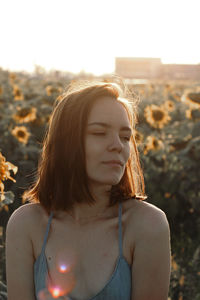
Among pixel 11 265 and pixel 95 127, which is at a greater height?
pixel 95 127

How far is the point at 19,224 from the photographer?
7.16 ft

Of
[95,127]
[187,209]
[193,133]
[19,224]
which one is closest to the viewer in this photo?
[95,127]

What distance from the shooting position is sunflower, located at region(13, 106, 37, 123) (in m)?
7.14

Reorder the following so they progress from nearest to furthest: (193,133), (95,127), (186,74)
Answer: (95,127) → (193,133) → (186,74)

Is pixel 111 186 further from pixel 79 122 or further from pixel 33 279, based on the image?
pixel 33 279

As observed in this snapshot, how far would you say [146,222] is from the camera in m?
2.06

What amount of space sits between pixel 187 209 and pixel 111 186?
139 inches

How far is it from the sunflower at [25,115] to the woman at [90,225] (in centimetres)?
500

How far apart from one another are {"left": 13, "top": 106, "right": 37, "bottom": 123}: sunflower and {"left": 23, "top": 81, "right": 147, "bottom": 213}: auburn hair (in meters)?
4.93

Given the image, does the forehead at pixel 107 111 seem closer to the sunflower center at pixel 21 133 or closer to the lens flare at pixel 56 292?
the lens flare at pixel 56 292

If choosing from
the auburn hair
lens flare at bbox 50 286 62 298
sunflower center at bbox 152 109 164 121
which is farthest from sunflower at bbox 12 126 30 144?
lens flare at bbox 50 286 62 298

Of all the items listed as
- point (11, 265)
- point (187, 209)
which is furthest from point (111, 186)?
point (187, 209)

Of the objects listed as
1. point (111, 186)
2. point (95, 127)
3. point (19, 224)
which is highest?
point (95, 127)

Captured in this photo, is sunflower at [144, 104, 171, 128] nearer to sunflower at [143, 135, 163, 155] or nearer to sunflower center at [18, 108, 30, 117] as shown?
sunflower at [143, 135, 163, 155]
